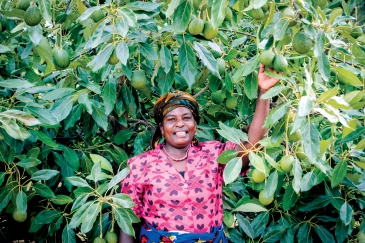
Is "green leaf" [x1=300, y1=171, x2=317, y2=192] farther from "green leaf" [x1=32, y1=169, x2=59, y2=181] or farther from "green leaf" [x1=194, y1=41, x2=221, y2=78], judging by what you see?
"green leaf" [x1=32, y1=169, x2=59, y2=181]

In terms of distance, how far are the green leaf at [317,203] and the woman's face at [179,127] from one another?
866mm

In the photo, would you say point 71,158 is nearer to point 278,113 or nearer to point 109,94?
point 109,94

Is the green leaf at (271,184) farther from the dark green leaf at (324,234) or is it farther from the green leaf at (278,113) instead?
the dark green leaf at (324,234)

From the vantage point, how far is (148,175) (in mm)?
2295

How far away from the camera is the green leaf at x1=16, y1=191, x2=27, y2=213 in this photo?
236 centimetres

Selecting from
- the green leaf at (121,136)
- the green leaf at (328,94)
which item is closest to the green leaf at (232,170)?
the green leaf at (328,94)

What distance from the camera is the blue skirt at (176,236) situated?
2.21 m

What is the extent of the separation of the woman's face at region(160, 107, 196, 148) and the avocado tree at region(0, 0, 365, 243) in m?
0.15

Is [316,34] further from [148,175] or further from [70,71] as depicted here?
[70,71]

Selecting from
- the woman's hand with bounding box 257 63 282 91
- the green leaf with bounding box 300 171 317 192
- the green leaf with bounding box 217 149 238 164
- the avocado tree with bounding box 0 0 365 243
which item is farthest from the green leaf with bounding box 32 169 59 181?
the green leaf with bounding box 300 171 317 192

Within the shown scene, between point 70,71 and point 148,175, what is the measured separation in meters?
0.91

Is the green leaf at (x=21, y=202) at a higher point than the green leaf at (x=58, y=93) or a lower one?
lower

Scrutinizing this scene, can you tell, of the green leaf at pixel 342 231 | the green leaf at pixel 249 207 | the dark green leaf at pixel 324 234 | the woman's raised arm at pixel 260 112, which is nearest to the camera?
the woman's raised arm at pixel 260 112

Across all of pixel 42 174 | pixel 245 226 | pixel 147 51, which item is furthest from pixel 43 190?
pixel 245 226
